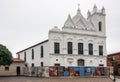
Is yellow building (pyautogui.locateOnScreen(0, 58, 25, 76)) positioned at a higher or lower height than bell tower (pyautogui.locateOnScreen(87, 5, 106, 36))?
lower

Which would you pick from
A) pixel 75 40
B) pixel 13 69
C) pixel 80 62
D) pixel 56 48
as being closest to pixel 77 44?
pixel 75 40

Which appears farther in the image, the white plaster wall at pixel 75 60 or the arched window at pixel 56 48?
the arched window at pixel 56 48

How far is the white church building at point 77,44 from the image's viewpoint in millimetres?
36719

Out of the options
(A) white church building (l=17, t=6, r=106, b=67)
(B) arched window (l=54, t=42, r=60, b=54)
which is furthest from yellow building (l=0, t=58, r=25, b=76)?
(B) arched window (l=54, t=42, r=60, b=54)

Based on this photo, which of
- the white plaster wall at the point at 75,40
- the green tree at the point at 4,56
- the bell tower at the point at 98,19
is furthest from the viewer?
the bell tower at the point at 98,19

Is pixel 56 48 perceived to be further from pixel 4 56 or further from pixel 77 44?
pixel 4 56

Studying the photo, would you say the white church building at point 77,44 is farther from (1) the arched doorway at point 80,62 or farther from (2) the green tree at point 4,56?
(2) the green tree at point 4,56

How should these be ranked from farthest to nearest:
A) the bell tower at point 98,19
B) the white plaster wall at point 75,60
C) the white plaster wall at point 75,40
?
the bell tower at point 98,19, the white plaster wall at point 75,40, the white plaster wall at point 75,60

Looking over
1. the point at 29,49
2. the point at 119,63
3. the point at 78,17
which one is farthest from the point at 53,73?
the point at 119,63

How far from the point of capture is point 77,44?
126ft

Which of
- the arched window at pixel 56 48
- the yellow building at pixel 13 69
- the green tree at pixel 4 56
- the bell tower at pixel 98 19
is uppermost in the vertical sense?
the bell tower at pixel 98 19

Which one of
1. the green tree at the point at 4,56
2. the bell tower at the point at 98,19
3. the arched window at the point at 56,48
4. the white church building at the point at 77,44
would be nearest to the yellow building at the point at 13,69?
the white church building at the point at 77,44

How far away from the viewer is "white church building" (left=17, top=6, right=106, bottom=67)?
36.7 meters

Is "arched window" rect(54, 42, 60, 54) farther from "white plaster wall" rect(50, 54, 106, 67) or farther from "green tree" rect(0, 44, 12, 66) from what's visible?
"green tree" rect(0, 44, 12, 66)
